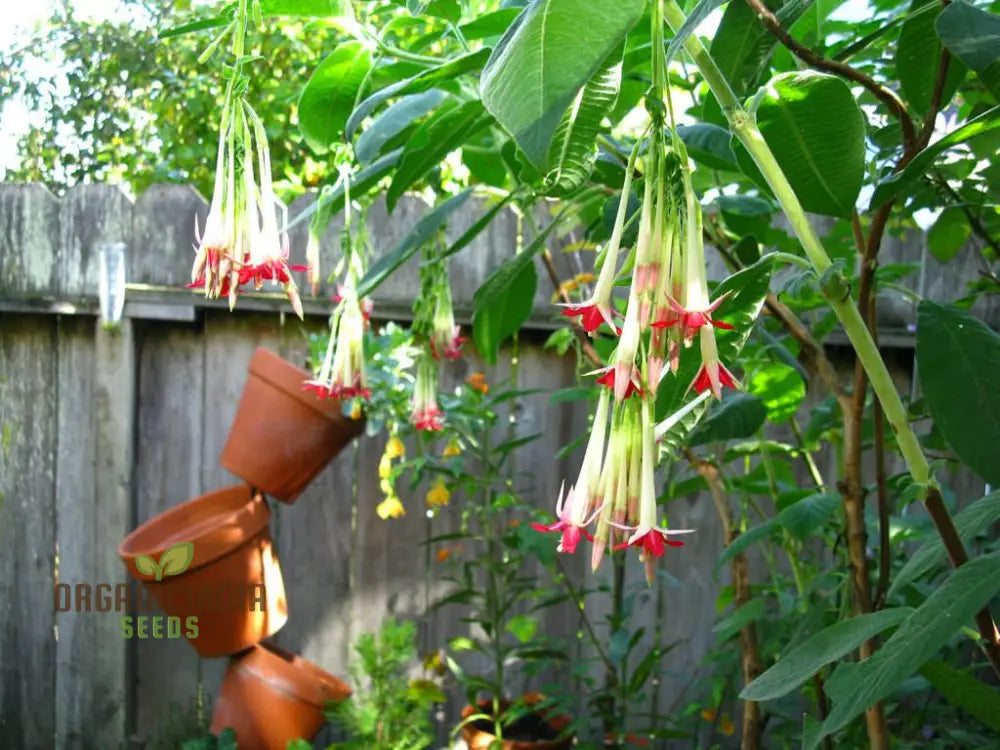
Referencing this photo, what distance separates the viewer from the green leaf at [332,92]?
800mm

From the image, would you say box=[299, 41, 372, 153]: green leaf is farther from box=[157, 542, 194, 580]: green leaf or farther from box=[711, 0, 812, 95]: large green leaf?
box=[157, 542, 194, 580]: green leaf

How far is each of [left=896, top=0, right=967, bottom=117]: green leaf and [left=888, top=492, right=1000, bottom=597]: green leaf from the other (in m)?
0.27

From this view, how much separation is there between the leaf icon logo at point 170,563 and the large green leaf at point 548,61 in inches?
71.4

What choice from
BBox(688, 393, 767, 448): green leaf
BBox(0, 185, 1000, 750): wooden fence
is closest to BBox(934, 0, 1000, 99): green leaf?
BBox(688, 393, 767, 448): green leaf

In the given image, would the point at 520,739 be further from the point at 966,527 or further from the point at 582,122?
the point at 582,122

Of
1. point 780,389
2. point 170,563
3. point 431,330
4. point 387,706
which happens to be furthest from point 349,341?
point 387,706

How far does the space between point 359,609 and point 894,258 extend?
4.86 ft

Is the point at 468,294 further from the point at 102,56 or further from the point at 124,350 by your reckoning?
the point at 102,56

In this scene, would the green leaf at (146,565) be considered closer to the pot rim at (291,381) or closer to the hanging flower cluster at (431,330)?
the pot rim at (291,381)

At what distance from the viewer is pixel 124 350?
2.29m

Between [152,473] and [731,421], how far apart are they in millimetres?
1844

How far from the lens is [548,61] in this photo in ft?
1.14

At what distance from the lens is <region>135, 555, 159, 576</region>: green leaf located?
1.98m

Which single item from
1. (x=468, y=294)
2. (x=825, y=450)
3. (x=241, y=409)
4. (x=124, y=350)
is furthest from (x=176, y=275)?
(x=825, y=450)
